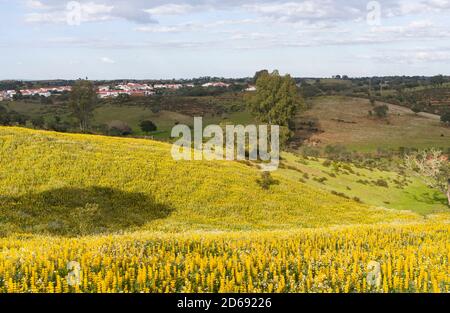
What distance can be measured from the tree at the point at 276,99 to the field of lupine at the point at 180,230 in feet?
206

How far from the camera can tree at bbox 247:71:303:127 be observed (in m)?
112

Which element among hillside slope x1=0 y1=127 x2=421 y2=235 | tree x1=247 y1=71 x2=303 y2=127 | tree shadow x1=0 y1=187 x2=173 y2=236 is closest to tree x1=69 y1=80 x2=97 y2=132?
tree x1=247 y1=71 x2=303 y2=127

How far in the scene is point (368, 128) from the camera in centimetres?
14912

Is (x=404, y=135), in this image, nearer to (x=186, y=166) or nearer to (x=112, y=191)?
(x=186, y=166)

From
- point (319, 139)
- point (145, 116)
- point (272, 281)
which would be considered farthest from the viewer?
point (145, 116)

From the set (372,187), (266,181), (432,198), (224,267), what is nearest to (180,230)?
(266,181)

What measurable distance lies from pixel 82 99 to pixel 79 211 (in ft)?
327

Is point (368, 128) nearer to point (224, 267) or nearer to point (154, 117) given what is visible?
point (154, 117)

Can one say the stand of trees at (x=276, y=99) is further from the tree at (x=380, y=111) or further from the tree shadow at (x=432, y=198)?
the tree at (x=380, y=111)

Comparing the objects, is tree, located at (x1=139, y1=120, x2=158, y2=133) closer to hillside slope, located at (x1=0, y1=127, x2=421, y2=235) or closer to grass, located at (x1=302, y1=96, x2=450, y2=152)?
grass, located at (x1=302, y1=96, x2=450, y2=152)

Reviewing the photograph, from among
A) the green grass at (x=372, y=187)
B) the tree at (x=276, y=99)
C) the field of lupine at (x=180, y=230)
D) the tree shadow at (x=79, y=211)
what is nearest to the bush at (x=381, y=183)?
the green grass at (x=372, y=187)

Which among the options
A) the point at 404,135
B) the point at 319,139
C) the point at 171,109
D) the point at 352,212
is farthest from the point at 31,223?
the point at 171,109

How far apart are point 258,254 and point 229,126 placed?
6059 cm

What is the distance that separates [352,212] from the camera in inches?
1668
